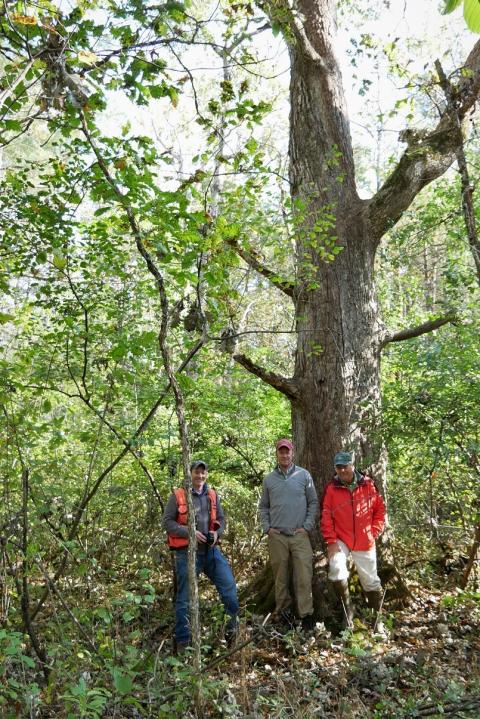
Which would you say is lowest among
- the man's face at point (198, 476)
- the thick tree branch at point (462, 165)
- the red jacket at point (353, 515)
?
the red jacket at point (353, 515)

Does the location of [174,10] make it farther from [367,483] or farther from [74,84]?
[367,483]

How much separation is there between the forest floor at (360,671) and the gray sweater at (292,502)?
1.00 metres

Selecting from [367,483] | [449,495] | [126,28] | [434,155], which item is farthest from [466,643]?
[126,28]

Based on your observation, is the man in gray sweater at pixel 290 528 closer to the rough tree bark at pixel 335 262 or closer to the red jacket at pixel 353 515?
the red jacket at pixel 353 515

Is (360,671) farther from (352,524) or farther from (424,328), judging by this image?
(424,328)

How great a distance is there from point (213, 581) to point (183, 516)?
766mm

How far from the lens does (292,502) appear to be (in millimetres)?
5879

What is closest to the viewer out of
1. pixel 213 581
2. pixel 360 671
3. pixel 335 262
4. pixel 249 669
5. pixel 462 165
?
pixel 360 671

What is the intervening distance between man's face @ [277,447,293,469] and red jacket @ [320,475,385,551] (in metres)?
0.50

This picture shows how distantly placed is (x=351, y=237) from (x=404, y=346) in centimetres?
220

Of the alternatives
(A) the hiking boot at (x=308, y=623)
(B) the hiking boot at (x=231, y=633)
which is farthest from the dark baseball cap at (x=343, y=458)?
(B) the hiking boot at (x=231, y=633)

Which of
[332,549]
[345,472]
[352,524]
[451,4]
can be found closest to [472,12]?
[451,4]

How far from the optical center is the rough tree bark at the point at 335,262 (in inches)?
240

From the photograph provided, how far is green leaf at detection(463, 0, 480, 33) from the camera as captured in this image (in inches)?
58.8
